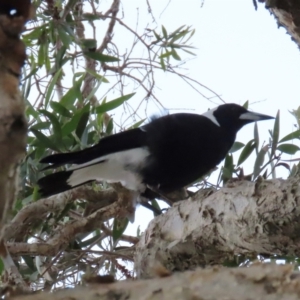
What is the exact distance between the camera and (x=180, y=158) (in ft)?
6.36

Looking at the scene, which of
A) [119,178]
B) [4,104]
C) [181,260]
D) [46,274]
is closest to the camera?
[4,104]

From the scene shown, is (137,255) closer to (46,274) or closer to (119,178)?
(46,274)

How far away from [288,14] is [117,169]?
1.17 m

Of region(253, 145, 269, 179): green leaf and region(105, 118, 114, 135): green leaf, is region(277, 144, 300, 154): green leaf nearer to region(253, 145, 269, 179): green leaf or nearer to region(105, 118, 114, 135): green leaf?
region(253, 145, 269, 179): green leaf

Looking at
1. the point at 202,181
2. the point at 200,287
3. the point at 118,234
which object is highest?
the point at 202,181

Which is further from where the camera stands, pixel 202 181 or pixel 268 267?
pixel 202 181

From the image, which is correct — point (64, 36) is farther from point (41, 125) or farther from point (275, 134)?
point (275, 134)

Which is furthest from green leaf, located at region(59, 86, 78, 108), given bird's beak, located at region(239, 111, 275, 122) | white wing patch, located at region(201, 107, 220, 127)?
bird's beak, located at region(239, 111, 275, 122)

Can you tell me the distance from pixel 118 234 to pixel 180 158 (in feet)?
1.54

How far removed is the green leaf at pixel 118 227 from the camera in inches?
61.6

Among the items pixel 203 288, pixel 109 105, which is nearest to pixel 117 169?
pixel 109 105

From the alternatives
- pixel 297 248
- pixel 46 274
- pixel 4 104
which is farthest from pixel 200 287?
pixel 46 274

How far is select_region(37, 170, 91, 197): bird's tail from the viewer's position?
1.59 meters

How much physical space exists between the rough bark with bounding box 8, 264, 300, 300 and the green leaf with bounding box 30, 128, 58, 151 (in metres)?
1.17
